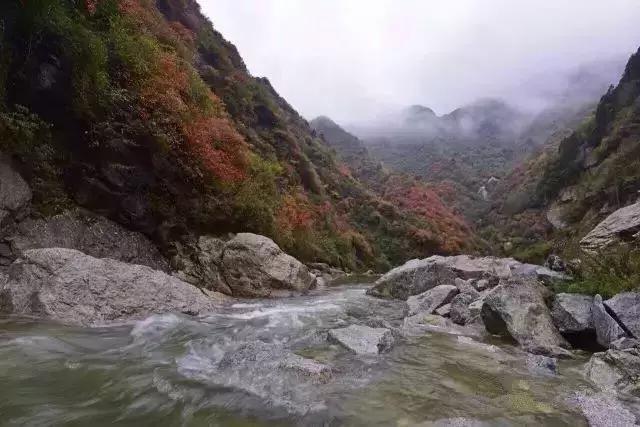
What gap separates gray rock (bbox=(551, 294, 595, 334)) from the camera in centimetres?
679

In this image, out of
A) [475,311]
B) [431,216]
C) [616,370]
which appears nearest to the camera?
[616,370]

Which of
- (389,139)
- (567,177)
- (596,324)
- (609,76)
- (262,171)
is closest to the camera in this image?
(596,324)

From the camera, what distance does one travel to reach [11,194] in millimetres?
9250

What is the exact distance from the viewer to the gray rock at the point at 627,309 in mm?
5818

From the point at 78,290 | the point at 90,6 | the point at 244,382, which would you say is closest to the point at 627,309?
the point at 244,382

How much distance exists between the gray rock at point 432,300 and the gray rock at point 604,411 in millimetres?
5114

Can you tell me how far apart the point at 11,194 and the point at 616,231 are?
43.7 ft

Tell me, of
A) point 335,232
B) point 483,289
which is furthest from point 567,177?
point 483,289

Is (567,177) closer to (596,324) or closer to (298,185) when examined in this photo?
(298,185)

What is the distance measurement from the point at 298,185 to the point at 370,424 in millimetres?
26594

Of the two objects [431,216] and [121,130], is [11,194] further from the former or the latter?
[431,216]

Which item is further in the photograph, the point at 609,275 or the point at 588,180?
the point at 588,180

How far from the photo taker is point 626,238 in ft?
29.5

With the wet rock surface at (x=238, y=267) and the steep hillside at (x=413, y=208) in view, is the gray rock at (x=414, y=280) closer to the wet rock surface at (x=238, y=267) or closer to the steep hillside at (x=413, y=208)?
the wet rock surface at (x=238, y=267)
